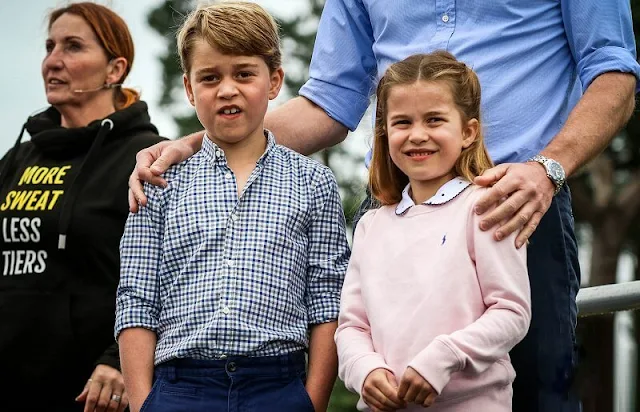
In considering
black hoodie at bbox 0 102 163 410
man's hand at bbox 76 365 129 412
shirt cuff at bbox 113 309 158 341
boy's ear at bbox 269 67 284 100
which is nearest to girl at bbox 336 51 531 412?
boy's ear at bbox 269 67 284 100

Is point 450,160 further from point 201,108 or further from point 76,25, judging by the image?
point 76,25

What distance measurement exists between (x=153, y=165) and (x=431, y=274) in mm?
853

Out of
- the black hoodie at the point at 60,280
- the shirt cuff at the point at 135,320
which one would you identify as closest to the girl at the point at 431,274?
the shirt cuff at the point at 135,320

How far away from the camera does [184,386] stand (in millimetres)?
2830

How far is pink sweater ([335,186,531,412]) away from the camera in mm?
2455

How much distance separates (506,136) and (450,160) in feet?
0.72

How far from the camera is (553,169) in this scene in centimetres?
266

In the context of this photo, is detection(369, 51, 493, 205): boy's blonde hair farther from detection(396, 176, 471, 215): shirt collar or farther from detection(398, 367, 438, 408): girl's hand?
detection(398, 367, 438, 408): girl's hand

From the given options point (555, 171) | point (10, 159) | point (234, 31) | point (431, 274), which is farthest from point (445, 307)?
point (10, 159)

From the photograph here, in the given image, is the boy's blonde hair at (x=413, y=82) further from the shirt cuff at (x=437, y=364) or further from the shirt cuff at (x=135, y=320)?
the shirt cuff at (x=135, y=320)

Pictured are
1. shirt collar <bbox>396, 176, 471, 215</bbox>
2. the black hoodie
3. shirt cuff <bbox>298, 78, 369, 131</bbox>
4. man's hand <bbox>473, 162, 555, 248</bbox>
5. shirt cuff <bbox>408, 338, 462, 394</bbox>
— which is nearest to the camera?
shirt cuff <bbox>408, 338, 462, 394</bbox>

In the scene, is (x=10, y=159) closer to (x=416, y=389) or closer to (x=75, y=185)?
(x=75, y=185)

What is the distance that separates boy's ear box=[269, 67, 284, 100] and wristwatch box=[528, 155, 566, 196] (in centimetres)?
79

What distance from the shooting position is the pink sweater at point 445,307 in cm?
246
